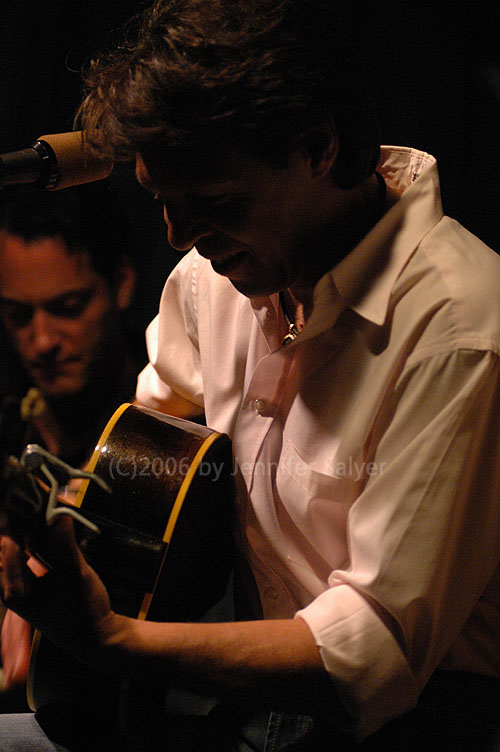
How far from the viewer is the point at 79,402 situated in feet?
6.13

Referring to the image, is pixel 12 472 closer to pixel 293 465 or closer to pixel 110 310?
pixel 293 465

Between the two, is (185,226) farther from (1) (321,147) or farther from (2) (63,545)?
(2) (63,545)

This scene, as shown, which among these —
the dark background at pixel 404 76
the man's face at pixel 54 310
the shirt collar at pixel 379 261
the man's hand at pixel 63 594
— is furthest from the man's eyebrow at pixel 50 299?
the man's hand at pixel 63 594

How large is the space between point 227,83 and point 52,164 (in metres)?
0.25

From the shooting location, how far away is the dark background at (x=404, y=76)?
159cm

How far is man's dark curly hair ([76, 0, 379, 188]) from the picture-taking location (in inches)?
38.2

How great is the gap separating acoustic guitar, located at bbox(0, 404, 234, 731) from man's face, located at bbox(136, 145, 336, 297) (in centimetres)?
28

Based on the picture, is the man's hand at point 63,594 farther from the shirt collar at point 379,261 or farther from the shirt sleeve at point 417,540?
the shirt collar at point 379,261

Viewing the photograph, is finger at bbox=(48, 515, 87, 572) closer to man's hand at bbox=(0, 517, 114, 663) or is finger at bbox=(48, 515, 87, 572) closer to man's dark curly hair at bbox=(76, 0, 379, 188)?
man's hand at bbox=(0, 517, 114, 663)

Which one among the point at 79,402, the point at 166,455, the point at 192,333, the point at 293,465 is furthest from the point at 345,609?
the point at 79,402

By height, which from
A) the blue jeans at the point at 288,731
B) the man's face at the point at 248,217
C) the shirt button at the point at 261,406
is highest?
the man's face at the point at 248,217

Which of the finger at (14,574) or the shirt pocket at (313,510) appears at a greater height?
the finger at (14,574)

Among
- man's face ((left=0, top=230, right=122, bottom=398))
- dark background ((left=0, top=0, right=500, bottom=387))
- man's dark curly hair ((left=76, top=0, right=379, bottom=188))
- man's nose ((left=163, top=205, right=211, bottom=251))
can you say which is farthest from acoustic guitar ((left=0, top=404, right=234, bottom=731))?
dark background ((left=0, top=0, right=500, bottom=387))

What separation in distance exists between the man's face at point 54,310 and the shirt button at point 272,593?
817 mm
